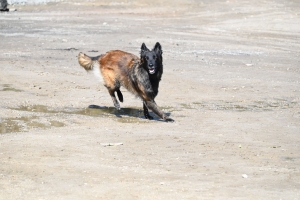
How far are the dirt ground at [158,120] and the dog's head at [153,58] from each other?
0.83 metres

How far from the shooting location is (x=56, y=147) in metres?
8.67

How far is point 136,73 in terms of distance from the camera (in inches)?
449

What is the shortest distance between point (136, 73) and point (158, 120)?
835 millimetres

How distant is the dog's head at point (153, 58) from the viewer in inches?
431

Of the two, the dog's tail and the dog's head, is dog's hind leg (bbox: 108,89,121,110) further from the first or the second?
the dog's head

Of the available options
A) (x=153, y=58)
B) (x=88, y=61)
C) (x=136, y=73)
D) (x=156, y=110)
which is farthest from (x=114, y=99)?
→ (x=153, y=58)

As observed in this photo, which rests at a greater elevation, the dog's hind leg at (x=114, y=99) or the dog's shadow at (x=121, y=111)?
the dog's hind leg at (x=114, y=99)

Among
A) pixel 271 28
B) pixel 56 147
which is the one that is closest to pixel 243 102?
pixel 56 147

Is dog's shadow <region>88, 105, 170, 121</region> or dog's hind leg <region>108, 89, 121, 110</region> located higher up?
dog's hind leg <region>108, 89, 121, 110</region>

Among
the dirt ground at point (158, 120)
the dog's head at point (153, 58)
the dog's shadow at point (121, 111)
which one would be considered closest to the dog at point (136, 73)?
the dog's head at point (153, 58)

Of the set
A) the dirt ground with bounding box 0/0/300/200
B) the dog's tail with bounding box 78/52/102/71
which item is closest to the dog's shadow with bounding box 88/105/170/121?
the dirt ground with bounding box 0/0/300/200

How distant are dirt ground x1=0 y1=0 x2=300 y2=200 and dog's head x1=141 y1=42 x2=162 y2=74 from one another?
83cm

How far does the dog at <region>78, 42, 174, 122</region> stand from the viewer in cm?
1102

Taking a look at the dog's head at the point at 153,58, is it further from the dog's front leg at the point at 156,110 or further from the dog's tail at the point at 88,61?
the dog's tail at the point at 88,61
